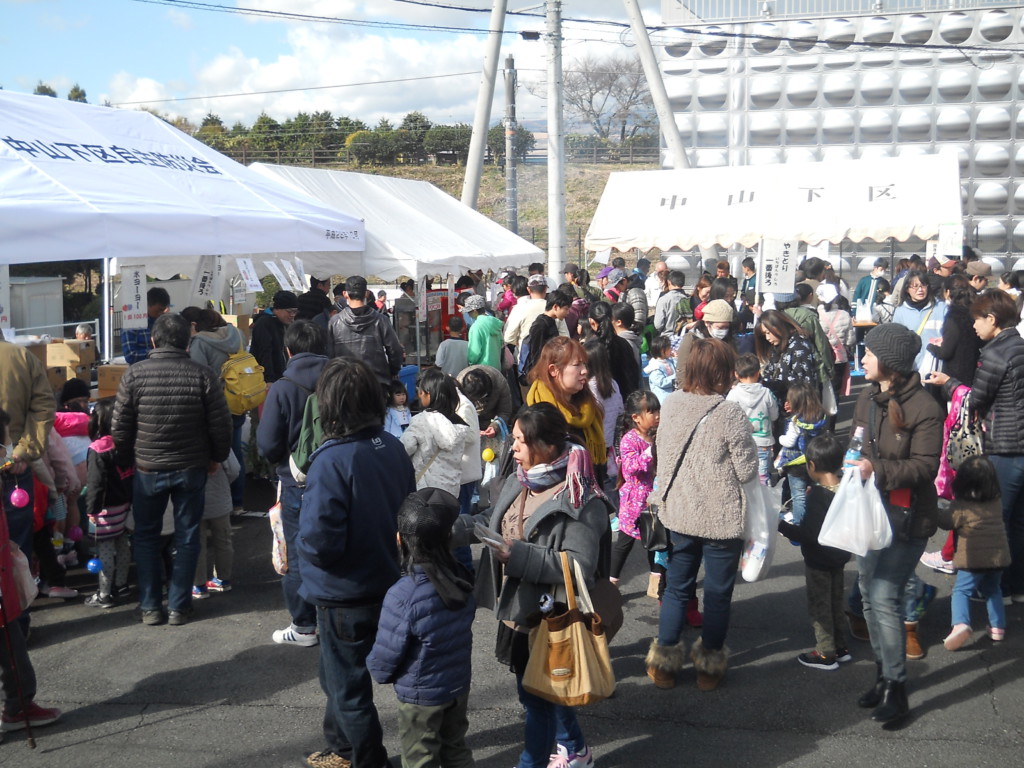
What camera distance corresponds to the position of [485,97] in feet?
60.8

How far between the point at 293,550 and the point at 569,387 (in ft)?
5.69

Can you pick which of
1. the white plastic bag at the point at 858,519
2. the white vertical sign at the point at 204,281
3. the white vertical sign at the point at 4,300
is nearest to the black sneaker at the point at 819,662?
the white plastic bag at the point at 858,519

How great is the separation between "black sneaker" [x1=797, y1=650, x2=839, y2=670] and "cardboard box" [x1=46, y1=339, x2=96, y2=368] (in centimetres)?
640

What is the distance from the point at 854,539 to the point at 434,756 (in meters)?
1.92

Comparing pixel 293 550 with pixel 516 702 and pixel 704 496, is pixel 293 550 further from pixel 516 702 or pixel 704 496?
pixel 704 496

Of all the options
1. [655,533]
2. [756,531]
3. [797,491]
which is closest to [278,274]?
[797,491]

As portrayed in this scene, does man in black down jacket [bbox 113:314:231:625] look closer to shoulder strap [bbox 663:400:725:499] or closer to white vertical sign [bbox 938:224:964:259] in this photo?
shoulder strap [bbox 663:400:725:499]

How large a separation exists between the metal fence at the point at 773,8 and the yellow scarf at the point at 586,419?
18.4 meters

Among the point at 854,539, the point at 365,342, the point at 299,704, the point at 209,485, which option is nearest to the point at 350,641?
the point at 299,704

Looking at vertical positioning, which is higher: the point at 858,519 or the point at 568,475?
the point at 568,475

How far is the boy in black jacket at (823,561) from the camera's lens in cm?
464

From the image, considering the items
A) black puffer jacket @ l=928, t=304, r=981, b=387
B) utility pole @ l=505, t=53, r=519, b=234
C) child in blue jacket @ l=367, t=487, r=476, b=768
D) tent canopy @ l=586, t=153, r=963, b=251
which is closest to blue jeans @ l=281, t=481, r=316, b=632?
child in blue jacket @ l=367, t=487, r=476, b=768

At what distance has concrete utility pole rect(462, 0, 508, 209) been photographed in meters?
18.3

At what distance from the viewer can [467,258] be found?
517 inches
